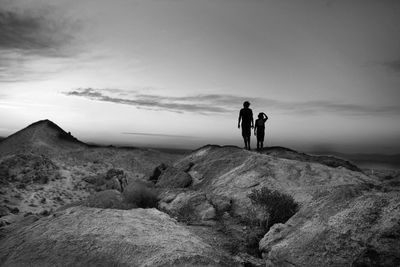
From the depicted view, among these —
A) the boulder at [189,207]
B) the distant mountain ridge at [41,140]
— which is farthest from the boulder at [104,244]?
the distant mountain ridge at [41,140]

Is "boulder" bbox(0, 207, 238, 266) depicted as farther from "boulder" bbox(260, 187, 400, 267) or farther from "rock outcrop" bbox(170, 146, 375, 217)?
"rock outcrop" bbox(170, 146, 375, 217)

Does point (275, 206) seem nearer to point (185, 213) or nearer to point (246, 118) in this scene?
point (185, 213)

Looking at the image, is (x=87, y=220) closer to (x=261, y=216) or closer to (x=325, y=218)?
(x=261, y=216)

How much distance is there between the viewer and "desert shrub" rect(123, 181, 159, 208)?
12.3 m

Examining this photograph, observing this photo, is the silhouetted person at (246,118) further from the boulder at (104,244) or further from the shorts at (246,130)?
the boulder at (104,244)

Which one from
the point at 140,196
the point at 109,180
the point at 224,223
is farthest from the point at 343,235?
the point at 109,180

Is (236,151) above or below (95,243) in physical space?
above

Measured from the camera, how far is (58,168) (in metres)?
22.2

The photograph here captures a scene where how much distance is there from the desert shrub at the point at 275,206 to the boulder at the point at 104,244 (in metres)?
2.76

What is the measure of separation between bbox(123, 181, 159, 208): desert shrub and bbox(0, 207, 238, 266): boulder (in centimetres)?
367

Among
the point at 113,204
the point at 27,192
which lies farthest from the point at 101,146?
the point at 113,204

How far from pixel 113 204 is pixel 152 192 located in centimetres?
220

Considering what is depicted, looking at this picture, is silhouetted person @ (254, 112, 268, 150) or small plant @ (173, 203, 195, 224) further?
silhouetted person @ (254, 112, 268, 150)

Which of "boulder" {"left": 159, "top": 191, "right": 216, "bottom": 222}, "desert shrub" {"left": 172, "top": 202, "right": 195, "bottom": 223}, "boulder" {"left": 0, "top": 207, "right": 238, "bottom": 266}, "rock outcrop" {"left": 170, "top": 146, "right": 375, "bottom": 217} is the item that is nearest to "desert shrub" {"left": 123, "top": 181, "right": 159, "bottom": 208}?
"boulder" {"left": 159, "top": 191, "right": 216, "bottom": 222}
